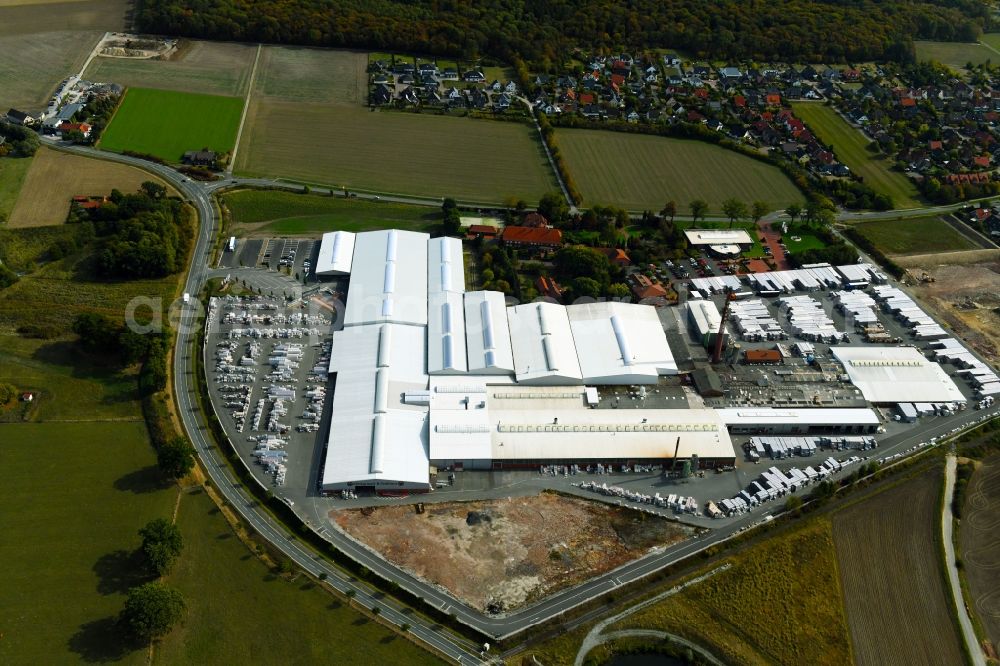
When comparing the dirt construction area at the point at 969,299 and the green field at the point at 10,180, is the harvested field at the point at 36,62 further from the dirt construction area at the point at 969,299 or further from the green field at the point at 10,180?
Answer: the dirt construction area at the point at 969,299

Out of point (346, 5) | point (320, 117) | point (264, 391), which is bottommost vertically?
point (264, 391)

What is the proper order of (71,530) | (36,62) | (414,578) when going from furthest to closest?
1. (36,62)
2. (71,530)
3. (414,578)

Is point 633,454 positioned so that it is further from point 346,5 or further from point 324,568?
point 346,5

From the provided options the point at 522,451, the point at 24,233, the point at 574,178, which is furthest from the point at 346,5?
the point at 522,451

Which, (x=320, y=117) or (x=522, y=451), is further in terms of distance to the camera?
(x=320, y=117)

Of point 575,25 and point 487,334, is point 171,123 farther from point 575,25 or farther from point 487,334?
point 575,25

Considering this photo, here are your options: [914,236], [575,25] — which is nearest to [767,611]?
[914,236]

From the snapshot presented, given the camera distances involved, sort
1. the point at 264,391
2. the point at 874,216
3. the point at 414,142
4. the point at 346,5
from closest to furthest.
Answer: the point at 264,391 → the point at 874,216 → the point at 414,142 → the point at 346,5

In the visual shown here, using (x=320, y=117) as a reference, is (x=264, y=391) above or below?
below

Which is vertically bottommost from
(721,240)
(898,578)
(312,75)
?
(898,578)
